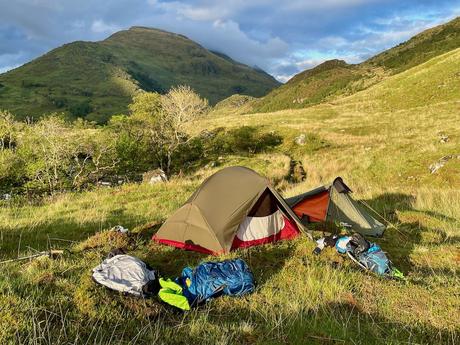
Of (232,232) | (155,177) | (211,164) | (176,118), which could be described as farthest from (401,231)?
(176,118)

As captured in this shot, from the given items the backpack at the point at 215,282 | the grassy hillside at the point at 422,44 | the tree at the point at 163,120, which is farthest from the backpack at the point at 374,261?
the grassy hillside at the point at 422,44

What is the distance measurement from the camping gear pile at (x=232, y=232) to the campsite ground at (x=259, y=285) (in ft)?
1.11

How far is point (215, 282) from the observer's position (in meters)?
8.15

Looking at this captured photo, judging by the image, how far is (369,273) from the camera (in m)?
9.27

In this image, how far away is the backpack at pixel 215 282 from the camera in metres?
7.96

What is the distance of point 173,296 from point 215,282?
3.18 feet

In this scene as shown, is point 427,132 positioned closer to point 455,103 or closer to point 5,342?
point 455,103

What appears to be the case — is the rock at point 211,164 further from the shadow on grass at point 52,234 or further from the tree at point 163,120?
the shadow on grass at point 52,234

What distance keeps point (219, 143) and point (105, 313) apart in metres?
42.2

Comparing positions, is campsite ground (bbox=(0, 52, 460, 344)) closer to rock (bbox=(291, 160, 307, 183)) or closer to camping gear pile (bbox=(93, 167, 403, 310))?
camping gear pile (bbox=(93, 167, 403, 310))

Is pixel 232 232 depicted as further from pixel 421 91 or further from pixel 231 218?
pixel 421 91

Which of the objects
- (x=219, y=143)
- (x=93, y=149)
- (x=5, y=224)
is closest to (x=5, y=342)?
(x=5, y=224)

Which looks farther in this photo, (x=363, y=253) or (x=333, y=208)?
(x=333, y=208)

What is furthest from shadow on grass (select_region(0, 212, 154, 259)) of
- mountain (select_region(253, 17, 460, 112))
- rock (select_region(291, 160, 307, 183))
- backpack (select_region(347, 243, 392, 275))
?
mountain (select_region(253, 17, 460, 112))
